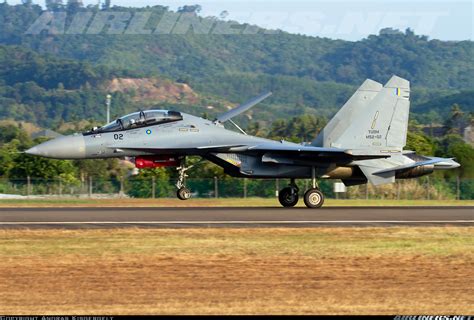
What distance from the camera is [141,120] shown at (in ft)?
93.1

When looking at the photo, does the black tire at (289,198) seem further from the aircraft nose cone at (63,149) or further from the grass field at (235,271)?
the grass field at (235,271)

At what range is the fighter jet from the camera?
2775 centimetres

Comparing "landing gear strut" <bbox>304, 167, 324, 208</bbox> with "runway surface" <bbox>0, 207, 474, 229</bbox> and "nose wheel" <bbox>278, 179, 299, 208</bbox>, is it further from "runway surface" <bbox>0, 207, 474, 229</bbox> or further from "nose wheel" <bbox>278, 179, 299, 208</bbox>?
"nose wheel" <bbox>278, 179, 299, 208</bbox>

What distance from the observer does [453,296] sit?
13.8 metres

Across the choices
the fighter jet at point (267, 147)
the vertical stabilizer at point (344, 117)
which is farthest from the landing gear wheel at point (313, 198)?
the vertical stabilizer at point (344, 117)

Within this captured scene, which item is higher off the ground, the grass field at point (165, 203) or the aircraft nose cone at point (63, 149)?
the aircraft nose cone at point (63, 149)

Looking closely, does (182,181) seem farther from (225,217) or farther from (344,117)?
(225,217)

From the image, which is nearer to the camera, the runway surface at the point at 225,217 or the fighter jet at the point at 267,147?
the runway surface at the point at 225,217

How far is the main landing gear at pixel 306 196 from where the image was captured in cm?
2811

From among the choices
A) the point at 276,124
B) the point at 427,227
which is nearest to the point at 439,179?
the point at 427,227

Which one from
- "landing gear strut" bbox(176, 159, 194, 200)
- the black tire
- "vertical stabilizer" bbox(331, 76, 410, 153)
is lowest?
the black tire

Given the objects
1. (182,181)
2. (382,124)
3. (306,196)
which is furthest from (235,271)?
(182,181)

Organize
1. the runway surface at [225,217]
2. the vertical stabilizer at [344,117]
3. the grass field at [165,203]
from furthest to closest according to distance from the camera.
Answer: the grass field at [165,203] < the vertical stabilizer at [344,117] < the runway surface at [225,217]

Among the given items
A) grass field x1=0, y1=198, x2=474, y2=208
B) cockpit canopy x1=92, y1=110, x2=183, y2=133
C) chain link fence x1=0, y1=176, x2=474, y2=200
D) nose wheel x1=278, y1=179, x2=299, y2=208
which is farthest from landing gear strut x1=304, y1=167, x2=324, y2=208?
chain link fence x1=0, y1=176, x2=474, y2=200
